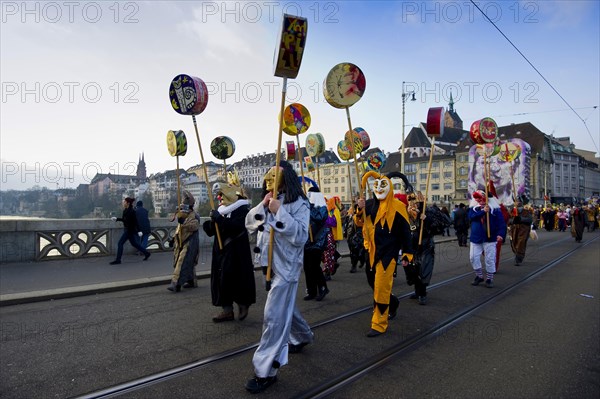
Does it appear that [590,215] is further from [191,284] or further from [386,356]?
[386,356]

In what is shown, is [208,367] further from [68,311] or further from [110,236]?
[110,236]

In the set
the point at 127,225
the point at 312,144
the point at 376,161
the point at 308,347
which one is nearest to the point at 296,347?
the point at 308,347

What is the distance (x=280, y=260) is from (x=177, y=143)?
14.1 ft

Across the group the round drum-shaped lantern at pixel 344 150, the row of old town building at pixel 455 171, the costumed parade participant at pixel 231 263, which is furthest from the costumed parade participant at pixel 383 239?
the row of old town building at pixel 455 171

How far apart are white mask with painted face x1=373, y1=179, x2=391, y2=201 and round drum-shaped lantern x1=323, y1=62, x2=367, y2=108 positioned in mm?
1108

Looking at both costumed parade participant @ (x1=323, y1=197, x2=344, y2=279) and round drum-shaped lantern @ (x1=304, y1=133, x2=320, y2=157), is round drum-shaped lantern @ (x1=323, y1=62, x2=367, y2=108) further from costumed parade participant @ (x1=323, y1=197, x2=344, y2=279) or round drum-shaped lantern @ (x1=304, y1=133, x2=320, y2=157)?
round drum-shaped lantern @ (x1=304, y1=133, x2=320, y2=157)

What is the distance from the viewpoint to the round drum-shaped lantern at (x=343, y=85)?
505cm

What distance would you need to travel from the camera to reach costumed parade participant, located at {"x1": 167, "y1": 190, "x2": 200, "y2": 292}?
23.0 feet

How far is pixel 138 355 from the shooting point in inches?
156

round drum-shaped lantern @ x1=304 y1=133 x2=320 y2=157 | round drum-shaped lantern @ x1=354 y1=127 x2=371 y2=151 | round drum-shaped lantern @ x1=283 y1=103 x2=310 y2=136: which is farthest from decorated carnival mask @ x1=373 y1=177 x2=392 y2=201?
round drum-shaped lantern @ x1=354 y1=127 x2=371 y2=151

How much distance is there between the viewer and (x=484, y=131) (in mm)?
9492

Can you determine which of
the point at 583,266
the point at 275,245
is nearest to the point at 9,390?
the point at 275,245

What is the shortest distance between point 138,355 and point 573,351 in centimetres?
471

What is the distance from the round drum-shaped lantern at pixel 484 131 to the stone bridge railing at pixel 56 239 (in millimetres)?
9430
